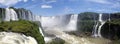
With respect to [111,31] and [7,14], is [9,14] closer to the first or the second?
[7,14]

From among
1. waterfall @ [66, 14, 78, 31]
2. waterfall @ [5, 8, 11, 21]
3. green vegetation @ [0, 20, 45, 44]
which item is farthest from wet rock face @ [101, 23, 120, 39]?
green vegetation @ [0, 20, 45, 44]

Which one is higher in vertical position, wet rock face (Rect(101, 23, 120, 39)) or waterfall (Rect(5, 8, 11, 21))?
waterfall (Rect(5, 8, 11, 21))

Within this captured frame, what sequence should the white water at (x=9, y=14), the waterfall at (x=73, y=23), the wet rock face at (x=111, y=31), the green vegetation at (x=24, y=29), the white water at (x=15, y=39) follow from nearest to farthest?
the white water at (x=15, y=39), the green vegetation at (x=24, y=29), the white water at (x=9, y=14), the wet rock face at (x=111, y=31), the waterfall at (x=73, y=23)

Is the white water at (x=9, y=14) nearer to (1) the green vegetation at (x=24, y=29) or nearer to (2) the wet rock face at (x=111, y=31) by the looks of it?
(1) the green vegetation at (x=24, y=29)

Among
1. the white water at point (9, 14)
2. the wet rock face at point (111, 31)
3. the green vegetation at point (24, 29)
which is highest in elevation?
the white water at point (9, 14)

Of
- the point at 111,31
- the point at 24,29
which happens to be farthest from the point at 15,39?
the point at 111,31

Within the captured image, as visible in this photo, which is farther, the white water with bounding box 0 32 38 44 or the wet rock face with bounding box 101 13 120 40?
the wet rock face with bounding box 101 13 120 40

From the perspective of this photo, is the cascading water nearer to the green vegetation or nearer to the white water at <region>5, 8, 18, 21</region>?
the white water at <region>5, 8, 18, 21</region>

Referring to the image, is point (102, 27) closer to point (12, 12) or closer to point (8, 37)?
point (12, 12)

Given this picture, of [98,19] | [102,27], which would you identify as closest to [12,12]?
[102,27]

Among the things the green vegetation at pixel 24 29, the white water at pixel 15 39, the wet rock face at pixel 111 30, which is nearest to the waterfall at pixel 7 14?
the green vegetation at pixel 24 29
